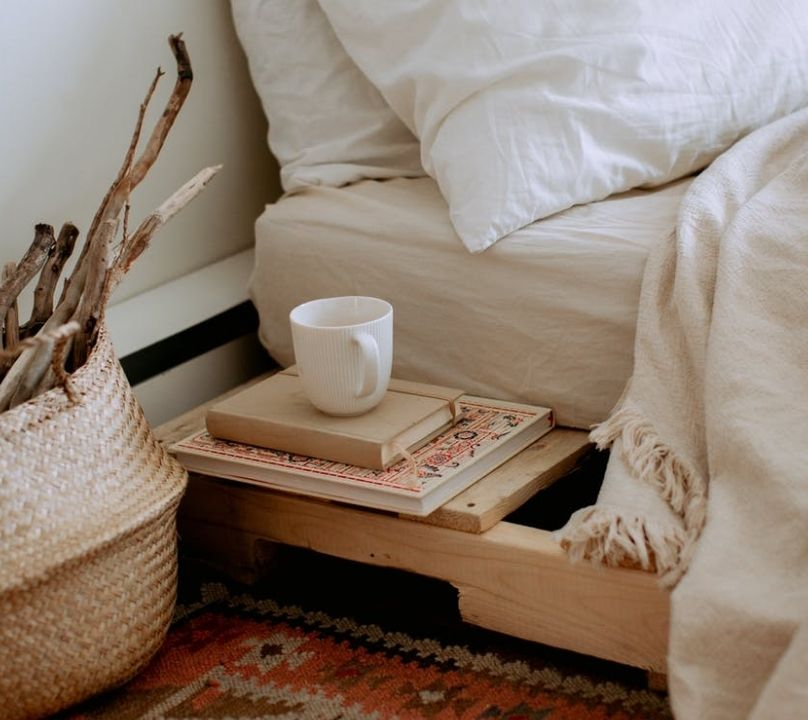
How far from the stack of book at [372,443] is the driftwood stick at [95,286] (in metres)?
0.18

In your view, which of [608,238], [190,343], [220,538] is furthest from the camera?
[190,343]

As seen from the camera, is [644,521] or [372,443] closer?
[644,521]

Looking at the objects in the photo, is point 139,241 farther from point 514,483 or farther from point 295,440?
point 514,483

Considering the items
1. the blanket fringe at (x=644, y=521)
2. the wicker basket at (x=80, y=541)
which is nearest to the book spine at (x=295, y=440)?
the wicker basket at (x=80, y=541)

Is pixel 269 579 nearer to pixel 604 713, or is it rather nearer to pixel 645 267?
pixel 604 713

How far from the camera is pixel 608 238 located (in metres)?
1.18

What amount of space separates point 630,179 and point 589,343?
8.4 inches

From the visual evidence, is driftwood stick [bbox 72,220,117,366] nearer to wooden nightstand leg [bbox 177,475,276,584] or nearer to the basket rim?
the basket rim

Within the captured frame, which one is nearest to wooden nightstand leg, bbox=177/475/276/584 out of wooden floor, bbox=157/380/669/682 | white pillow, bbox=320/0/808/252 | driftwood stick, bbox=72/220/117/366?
wooden floor, bbox=157/380/669/682

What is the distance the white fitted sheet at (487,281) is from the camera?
46.1 inches

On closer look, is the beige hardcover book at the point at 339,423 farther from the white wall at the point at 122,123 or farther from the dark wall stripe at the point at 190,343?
the white wall at the point at 122,123

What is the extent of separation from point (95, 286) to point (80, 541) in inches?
9.5

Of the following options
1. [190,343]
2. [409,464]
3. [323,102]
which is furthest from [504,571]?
[323,102]

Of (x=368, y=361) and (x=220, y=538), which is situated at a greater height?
(x=368, y=361)
